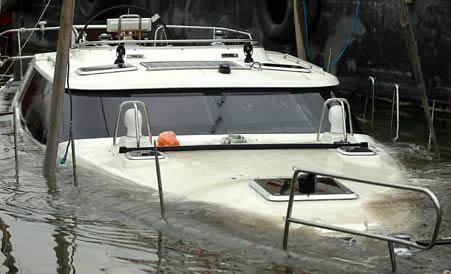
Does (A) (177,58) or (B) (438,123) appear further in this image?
(B) (438,123)

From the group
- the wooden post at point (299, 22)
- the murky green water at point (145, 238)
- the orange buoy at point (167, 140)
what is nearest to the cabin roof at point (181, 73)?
the orange buoy at point (167, 140)

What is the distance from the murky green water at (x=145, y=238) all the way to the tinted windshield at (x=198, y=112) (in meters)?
0.62

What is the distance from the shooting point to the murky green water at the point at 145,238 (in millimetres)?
5949

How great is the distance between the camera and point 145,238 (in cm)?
A: 668

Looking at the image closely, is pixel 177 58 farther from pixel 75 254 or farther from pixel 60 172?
pixel 75 254

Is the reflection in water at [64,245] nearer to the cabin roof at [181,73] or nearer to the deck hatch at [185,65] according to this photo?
the cabin roof at [181,73]

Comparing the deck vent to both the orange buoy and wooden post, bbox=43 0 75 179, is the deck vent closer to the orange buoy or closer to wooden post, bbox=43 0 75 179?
the orange buoy

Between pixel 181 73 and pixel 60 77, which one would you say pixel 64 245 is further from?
pixel 181 73

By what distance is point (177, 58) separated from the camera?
9.57 meters

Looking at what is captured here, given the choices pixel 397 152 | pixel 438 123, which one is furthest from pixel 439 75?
pixel 397 152

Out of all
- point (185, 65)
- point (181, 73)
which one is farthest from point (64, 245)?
point (185, 65)

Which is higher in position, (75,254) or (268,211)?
(268,211)

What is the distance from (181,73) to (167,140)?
1.05m

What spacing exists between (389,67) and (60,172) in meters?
9.40
